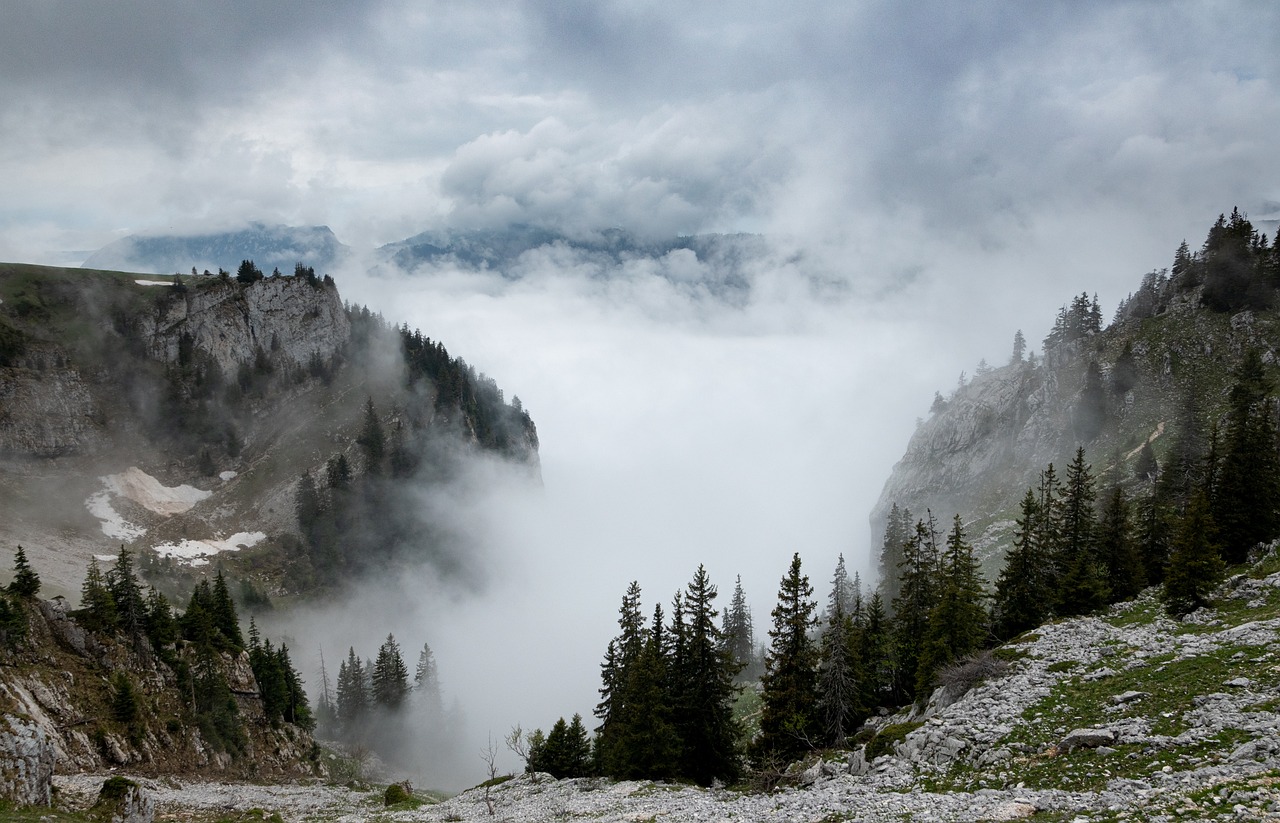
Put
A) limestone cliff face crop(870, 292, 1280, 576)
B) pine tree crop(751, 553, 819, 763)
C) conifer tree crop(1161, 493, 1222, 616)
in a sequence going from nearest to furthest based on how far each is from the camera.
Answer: conifer tree crop(1161, 493, 1222, 616) < pine tree crop(751, 553, 819, 763) < limestone cliff face crop(870, 292, 1280, 576)

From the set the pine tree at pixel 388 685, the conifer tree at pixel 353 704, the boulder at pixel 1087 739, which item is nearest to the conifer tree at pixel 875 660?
the boulder at pixel 1087 739

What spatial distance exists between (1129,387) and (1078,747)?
126m

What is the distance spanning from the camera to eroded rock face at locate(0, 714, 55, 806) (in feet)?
109

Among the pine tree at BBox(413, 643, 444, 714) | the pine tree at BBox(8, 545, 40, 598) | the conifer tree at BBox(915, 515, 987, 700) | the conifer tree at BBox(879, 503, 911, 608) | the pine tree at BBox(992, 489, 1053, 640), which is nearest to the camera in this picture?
the conifer tree at BBox(915, 515, 987, 700)

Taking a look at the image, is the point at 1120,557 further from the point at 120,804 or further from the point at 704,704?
the point at 120,804

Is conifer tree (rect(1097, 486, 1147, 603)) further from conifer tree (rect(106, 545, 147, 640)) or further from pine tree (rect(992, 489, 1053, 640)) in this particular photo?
conifer tree (rect(106, 545, 147, 640))

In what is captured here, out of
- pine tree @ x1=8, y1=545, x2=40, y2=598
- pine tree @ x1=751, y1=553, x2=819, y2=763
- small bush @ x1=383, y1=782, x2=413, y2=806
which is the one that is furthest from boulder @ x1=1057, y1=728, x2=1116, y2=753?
Result: pine tree @ x1=8, y1=545, x2=40, y2=598

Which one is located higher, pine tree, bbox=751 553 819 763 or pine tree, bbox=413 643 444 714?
pine tree, bbox=751 553 819 763

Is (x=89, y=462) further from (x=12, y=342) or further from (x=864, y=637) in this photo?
(x=864, y=637)

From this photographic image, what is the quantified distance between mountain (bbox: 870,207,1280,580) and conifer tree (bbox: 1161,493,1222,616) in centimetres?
5506

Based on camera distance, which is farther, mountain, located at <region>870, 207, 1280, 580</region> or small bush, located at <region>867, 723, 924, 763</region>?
mountain, located at <region>870, 207, 1280, 580</region>

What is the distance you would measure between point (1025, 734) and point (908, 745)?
564 centimetres

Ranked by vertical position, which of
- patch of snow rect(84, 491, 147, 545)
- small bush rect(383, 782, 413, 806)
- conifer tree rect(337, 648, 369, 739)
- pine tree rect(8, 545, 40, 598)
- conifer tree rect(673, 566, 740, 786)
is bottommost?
conifer tree rect(337, 648, 369, 739)

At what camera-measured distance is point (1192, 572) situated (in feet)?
135
